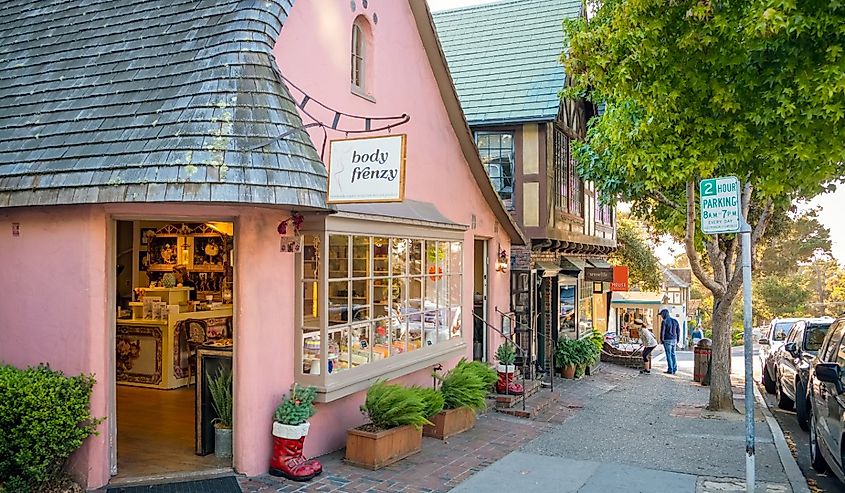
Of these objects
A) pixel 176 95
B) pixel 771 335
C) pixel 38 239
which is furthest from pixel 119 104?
pixel 771 335

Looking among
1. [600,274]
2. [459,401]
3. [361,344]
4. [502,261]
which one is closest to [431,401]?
[459,401]

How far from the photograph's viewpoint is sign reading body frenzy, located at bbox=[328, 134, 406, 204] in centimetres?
687

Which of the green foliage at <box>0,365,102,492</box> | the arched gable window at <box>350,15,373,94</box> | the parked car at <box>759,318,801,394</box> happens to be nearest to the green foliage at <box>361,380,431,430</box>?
the green foliage at <box>0,365,102,492</box>

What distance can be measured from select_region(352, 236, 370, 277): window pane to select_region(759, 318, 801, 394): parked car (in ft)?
36.4

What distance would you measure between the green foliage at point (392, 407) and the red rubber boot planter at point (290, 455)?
0.97 metres

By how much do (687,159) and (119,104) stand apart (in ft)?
23.4

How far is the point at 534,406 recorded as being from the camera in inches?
454

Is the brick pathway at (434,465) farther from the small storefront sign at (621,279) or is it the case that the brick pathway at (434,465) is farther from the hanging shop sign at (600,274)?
the small storefront sign at (621,279)

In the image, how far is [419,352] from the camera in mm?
9984

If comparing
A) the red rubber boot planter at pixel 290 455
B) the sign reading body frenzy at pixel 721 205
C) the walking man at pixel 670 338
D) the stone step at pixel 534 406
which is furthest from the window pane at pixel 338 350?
the walking man at pixel 670 338

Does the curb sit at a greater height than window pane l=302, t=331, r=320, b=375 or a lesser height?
lesser

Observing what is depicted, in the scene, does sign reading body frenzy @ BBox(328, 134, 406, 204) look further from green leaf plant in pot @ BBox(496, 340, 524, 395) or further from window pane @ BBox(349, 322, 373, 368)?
green leaf plant in pot @ BBox(496, 340, 524, 395)

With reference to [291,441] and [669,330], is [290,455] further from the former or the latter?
[669,330]

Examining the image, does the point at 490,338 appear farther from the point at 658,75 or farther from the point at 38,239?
the point at 38,239
